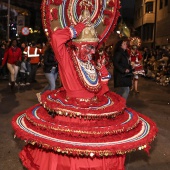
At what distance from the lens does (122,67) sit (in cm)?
706

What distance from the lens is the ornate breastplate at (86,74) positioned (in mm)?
3672

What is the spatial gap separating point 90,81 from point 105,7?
3.24 ft

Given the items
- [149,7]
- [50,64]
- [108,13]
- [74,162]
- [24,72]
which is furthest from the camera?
[149,7]

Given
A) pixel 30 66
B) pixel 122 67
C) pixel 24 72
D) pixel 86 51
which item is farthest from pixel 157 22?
pixel 86 51

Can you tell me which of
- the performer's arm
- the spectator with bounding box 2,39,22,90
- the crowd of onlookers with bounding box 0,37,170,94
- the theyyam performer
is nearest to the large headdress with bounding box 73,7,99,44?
the theyyam performer

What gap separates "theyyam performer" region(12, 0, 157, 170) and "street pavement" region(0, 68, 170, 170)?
1.04 meters

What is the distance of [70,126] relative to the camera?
3324mm

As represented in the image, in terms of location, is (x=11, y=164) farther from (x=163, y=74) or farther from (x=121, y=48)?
(x=163, y=74)

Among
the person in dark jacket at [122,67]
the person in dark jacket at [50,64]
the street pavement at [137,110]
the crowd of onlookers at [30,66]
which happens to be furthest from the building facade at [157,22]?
the person in dark jacket at [122,67]

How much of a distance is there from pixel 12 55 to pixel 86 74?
8.06 metres

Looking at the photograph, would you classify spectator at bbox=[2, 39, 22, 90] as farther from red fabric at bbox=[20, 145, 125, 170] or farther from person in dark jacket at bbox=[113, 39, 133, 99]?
red fabric at bbox=[20, 145, 125, 170]

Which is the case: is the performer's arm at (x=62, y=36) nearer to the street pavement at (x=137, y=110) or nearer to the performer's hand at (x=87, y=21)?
the performer's hand at (x=87, y=21)

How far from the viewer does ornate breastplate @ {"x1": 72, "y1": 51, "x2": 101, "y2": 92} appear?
367 cm

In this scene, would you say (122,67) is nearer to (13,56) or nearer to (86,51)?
(86,51)
